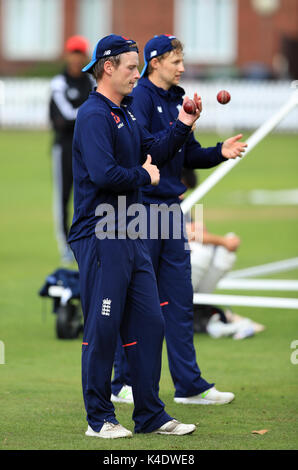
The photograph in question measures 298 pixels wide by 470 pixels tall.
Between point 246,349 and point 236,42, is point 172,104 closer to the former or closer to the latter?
point 246,349

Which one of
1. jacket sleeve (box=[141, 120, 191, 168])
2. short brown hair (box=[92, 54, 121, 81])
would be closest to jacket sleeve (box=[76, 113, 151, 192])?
short brown hair (box=[92, 54, 121, 81])

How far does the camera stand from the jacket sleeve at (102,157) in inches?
211

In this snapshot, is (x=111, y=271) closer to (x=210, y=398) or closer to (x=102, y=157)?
(x=102, y=157)

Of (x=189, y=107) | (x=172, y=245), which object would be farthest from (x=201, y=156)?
(x=189, y=107)

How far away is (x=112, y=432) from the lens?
5.57 m

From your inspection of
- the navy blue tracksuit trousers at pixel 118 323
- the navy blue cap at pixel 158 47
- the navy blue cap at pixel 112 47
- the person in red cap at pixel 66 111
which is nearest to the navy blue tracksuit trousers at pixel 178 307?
the navy blue tracksuit trousers at pixel 118 323

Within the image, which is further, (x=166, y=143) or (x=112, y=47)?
(x=166, y=143)

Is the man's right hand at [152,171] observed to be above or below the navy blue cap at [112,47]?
below

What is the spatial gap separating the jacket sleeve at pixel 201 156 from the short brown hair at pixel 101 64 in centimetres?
111

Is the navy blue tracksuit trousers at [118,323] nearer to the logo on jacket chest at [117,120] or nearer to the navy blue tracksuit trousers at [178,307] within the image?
the logo on jacket chest at [117,120]

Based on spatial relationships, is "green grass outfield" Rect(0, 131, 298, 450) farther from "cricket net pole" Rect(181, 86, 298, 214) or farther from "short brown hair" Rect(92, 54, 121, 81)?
"short brown hair" Rect(92, 54, 121, 81)

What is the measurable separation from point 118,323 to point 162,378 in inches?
75.4

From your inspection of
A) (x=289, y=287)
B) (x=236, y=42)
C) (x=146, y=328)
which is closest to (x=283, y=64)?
(x=236, y=42)

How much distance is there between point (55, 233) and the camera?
15.1 metres
